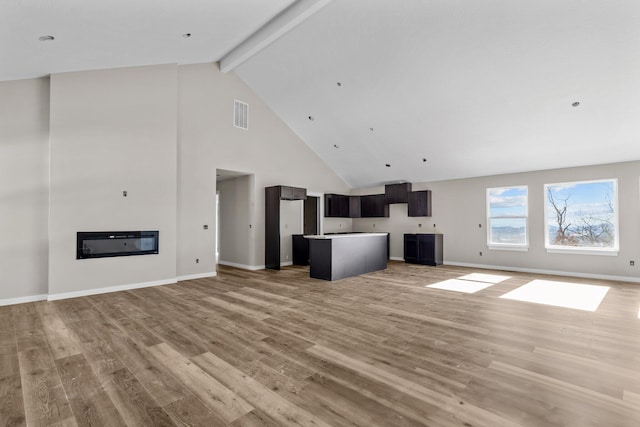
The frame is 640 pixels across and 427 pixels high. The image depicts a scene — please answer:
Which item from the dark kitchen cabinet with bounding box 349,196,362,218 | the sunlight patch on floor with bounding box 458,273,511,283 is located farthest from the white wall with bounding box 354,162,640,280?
the sunlight patch on floor with bounding box 458,273,511,283

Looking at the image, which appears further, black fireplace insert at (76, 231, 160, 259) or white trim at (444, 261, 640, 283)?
white trim at (444, 261, 640, 283)

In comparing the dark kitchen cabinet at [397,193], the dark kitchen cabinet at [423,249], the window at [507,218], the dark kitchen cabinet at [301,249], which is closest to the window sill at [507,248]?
the window at [507,218]

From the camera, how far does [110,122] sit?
5133 mm

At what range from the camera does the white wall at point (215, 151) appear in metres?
6.20

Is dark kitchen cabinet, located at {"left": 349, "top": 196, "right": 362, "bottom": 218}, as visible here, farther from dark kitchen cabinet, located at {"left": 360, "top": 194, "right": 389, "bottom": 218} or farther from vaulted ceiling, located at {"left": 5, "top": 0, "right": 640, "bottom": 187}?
vaulted ceiling, located at {"left": 5, "top": 0, "right": 640, "bottom": 187}

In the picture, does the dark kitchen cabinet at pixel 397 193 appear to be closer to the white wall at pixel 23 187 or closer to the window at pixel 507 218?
the window at pixel 507 218

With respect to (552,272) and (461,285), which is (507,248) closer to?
(552,272)

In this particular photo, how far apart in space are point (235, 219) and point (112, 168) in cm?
322

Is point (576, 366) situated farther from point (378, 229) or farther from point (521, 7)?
point (378, 229)

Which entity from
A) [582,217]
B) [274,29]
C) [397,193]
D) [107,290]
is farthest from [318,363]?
[397,193]

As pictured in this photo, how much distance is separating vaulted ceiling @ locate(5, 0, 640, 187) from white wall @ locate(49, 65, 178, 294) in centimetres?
48

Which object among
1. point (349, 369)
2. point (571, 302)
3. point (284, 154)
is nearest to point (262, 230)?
point (284, 154)

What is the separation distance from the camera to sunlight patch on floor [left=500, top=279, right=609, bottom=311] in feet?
14.2

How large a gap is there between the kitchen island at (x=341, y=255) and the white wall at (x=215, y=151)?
1.88m
